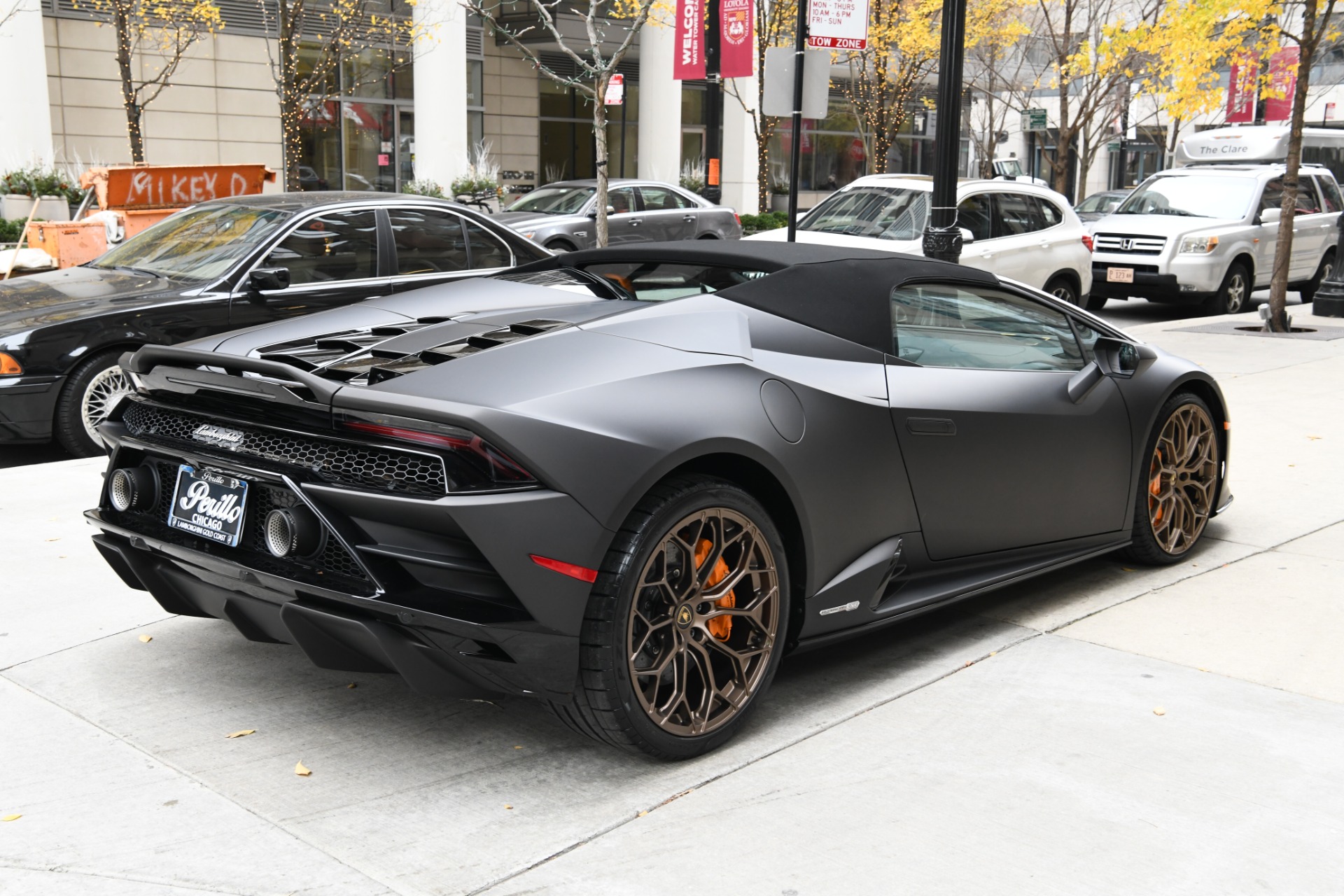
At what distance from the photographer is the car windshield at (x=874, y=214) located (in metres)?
13.2

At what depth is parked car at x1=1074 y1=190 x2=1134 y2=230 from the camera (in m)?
24.1

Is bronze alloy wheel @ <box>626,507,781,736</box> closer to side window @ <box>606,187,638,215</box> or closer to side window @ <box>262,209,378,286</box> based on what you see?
side window @ <box>262,209,378,286</box>

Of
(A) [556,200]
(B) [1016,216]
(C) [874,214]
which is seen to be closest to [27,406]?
(C) [874,214]

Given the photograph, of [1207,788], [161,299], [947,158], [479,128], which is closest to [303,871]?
[1207,788]

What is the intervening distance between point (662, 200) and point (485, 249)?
11.0 meters

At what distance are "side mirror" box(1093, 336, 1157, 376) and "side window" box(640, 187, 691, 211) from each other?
1490 cm

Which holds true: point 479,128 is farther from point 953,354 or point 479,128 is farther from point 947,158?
point 953,354

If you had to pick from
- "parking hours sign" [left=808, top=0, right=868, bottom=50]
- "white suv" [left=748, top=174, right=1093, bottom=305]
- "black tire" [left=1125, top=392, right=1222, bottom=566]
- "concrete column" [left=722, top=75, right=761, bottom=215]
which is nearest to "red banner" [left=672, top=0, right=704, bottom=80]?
"white suv" [left=748, top=174, right=1093, bottom=305]

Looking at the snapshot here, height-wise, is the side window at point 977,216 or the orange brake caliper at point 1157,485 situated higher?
the side window at point 977,216

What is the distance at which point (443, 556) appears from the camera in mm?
3227

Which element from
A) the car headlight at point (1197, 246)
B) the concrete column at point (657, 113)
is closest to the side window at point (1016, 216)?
the car headlight at point (1197, 246)

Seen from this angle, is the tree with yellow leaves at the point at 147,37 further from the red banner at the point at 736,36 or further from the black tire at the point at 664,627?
the black tire at the point at 664,627

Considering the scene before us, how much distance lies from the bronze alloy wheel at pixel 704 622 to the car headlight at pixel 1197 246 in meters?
13.7

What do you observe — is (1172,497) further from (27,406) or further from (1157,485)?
(27,406)
